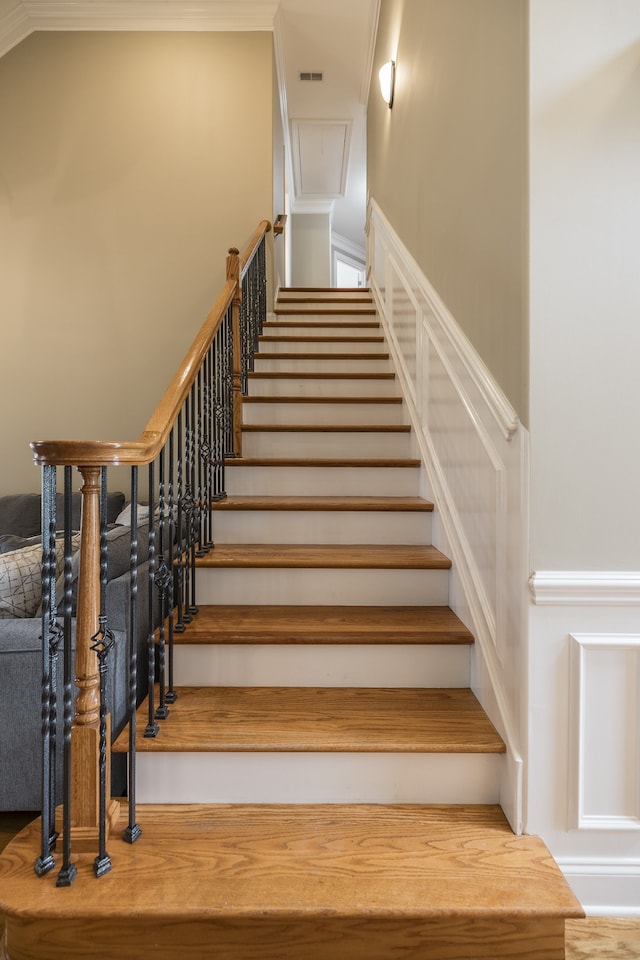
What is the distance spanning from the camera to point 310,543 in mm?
2508

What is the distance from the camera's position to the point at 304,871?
4.50 feet

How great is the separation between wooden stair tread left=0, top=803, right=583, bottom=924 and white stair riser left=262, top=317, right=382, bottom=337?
3301 millimetres

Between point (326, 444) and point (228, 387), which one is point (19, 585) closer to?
Result: point (228, 387)

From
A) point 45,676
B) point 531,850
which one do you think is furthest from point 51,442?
point 531,850

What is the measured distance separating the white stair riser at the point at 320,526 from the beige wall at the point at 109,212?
2.25 metres

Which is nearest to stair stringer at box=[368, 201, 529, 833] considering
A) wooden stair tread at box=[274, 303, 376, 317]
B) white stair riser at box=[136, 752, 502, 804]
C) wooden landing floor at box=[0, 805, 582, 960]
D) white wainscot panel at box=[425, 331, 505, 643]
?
white wainscot panel at box=[425, 331, 505, 643]

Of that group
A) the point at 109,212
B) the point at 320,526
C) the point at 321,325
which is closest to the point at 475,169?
the point at 320,526

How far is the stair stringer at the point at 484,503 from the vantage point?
61.1 inches

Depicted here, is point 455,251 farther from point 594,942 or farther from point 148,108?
point 148,108

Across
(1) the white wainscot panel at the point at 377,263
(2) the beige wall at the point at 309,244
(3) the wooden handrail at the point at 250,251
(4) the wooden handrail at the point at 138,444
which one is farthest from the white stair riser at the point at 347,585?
(2) the beige wall at the point at 309,244

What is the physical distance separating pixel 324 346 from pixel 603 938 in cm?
338

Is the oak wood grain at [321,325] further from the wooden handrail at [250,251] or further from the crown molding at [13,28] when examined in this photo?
the crown molding at [13,28]

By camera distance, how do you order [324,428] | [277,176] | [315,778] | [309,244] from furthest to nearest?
[309,244] < [277,176] < [324,428] < [315,778]

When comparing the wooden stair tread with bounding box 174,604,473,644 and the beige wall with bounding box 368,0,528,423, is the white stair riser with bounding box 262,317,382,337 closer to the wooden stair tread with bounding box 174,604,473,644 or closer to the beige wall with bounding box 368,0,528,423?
the beige wall with bounding box 368,0,528,423
